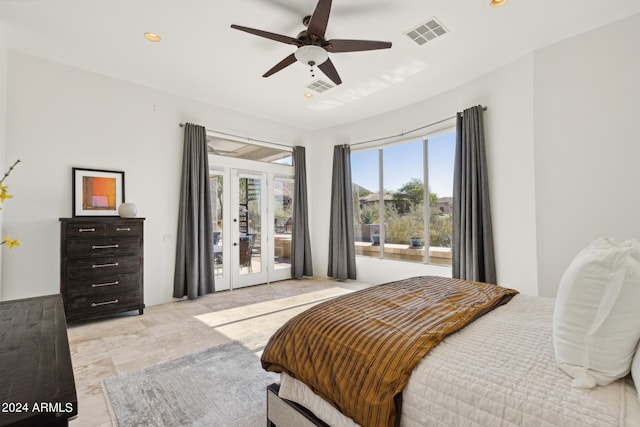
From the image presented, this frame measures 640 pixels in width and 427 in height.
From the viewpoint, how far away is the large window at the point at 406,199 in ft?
15.2

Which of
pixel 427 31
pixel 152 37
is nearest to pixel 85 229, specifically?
pixel 152 37

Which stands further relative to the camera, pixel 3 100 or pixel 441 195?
pixel 441 195

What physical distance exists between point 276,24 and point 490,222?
A: 134 inches

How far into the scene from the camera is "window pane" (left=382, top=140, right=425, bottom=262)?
497cm

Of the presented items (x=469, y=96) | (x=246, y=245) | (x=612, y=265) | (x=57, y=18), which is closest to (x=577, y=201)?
(x=469, y=96)

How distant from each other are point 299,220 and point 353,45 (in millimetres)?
3774

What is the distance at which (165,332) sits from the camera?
10.6ft

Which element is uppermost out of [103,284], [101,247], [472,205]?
[472,205]

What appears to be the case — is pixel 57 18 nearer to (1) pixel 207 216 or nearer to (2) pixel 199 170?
(2) pixel 199 170

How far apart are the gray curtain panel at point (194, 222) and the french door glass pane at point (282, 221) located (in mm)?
1462

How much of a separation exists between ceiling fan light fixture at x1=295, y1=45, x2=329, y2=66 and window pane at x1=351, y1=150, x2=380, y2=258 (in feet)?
9.76

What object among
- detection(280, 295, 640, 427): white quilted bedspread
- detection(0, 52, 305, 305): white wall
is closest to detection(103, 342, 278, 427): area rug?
detection(280, 295, 640, 427): white quilted bedspread

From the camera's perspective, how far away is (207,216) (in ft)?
15.4

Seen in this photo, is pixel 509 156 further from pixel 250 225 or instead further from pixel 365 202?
pixel 250 225
